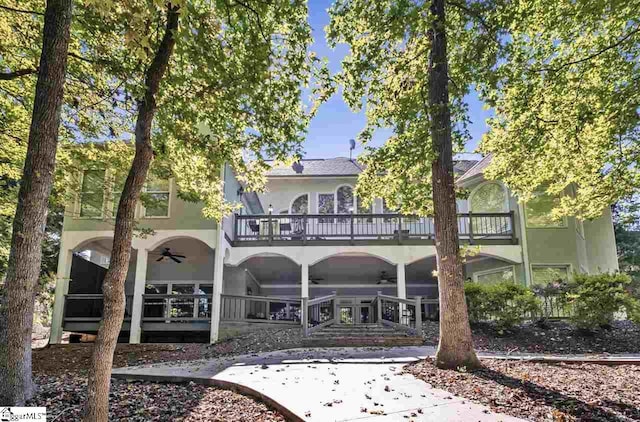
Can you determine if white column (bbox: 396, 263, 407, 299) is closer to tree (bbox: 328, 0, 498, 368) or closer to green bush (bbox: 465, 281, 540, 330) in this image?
green bush (bbox: 465, 281, 540, 330)

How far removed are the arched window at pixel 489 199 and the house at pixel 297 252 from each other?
4 centimetres

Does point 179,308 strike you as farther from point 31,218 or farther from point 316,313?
point 31,218

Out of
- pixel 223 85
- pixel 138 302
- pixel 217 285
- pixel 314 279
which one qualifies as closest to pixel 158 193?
pixel 138 302

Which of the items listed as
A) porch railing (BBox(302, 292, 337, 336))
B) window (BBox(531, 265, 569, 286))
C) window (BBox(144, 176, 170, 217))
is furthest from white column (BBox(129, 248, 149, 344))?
window (BBox(531, 265, 569, 286))

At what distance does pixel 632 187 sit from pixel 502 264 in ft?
20.9

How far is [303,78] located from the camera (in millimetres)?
7859

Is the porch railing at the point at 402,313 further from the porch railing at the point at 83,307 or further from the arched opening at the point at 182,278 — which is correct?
the porch railing at the point at 83,307

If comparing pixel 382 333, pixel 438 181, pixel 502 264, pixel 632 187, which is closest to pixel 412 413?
pixel 438 181

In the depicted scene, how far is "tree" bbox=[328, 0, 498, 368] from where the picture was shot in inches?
263

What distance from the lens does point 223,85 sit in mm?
6785

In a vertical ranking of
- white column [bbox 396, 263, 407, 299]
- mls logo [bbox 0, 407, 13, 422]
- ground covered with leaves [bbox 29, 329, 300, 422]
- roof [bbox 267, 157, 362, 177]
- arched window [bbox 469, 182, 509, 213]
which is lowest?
ground covered with leaves [bbox 29, 329, 300, 422]

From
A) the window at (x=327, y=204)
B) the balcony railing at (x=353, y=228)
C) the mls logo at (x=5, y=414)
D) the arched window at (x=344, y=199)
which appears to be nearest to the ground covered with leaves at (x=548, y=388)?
the mls logo at (x=5, y=414)

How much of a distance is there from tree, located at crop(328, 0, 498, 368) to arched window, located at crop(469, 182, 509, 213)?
27.6 feet

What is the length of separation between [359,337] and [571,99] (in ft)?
25.5
